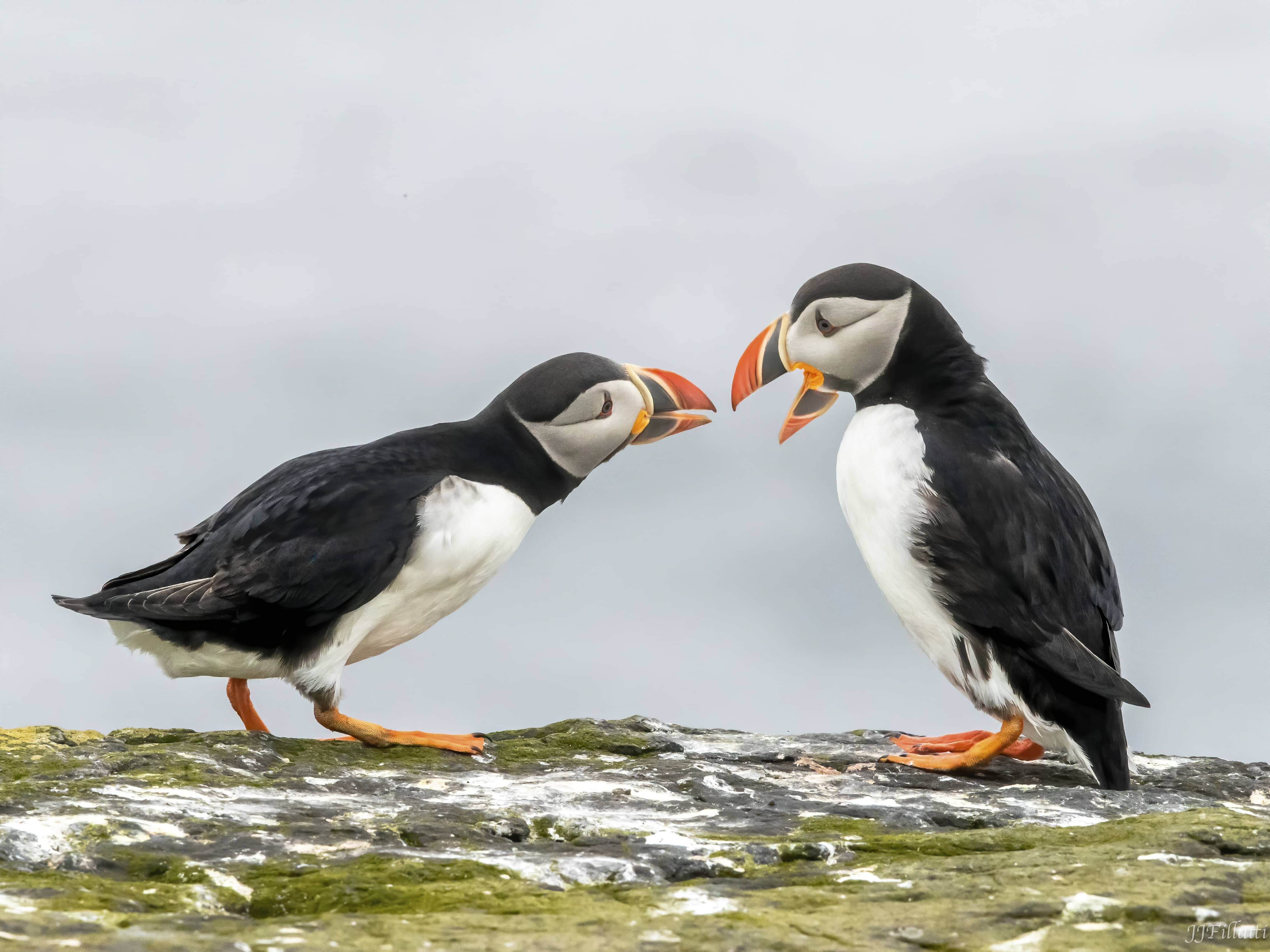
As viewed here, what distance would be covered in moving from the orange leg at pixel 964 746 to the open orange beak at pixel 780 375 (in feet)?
5.12

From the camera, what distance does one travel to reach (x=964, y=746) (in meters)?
5.67

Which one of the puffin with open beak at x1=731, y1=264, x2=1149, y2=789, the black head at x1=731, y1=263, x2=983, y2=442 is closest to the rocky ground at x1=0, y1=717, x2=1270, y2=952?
the puffin with open beak at x1=731, y1=264, x2=1149, y2=789

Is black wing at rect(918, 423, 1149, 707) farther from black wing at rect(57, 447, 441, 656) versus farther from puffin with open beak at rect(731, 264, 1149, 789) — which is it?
black wing at rect(57, 447, 441, 656)

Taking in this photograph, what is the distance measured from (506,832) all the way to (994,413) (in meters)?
3.15

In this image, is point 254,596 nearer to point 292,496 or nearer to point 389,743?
point 292,496

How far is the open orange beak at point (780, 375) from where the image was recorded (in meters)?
6.04

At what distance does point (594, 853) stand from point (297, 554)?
266cm

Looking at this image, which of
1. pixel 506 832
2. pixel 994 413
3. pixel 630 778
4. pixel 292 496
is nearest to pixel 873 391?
pixel 994 413

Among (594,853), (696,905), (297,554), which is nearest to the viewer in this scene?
(696,905)

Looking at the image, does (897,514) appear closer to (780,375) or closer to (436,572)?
(780,375)

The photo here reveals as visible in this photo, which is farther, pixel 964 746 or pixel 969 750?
pixel 964 746

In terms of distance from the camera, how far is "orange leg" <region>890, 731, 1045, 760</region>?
5621 millimetres

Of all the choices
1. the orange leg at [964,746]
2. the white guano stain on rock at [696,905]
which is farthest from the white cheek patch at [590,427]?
the white guano stain on rock at [696,905]

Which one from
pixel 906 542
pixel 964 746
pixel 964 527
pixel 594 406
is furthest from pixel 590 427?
pixel 964 746
